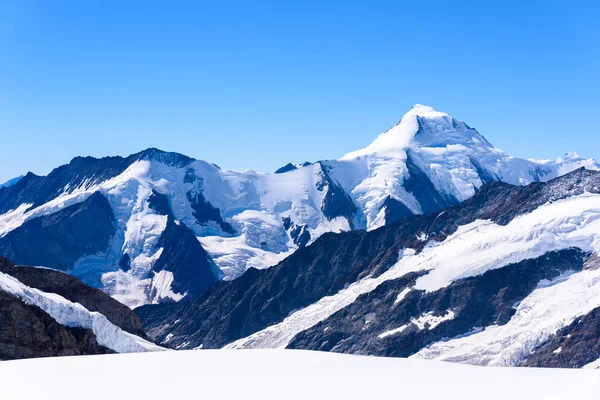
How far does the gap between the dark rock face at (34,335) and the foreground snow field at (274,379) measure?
145ft

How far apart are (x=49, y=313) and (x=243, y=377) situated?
60204 millimetres

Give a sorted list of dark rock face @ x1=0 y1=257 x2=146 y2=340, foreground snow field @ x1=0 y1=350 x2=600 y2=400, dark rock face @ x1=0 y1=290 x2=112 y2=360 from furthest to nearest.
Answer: dark rock face @ x1=0 y1=257 x2=146 y2=340, dark rock face @ x1=0 y1=290 x2=112 y2=360, foreground snow field @ x1=0 y1=350 x2=600 y2=400

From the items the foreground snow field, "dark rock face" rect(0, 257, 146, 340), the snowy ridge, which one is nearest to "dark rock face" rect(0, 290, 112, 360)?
the snowy ridge

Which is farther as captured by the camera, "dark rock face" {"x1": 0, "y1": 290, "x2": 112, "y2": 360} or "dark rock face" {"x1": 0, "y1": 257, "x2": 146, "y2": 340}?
"dark rock face" {"x1": 0, "y1": 257, "x2": 146, "y2": 340}

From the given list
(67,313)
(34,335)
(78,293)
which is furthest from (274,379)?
(78,293)

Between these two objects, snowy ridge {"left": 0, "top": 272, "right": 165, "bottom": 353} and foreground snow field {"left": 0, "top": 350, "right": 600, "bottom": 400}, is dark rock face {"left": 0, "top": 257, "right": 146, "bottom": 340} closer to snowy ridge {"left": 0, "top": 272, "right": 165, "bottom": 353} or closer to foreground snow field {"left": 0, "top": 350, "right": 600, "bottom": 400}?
snowy ridge {"left": 0, "top": 272, "right": 165, "bottom": 353}

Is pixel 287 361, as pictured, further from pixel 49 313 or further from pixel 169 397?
pixel 49 313

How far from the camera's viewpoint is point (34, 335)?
82938 mm

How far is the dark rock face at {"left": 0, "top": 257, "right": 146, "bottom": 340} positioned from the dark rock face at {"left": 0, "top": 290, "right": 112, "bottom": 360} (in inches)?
1708

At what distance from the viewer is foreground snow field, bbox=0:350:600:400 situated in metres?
31.5

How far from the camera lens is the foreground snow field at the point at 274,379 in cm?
3150

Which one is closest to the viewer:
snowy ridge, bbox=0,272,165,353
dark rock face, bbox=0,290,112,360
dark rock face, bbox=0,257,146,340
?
dark rock face, bbox=0,290,112,360

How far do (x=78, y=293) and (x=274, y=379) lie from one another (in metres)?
111

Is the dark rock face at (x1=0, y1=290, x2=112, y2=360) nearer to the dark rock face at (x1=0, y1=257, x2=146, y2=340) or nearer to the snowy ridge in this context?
the snowy ridge
